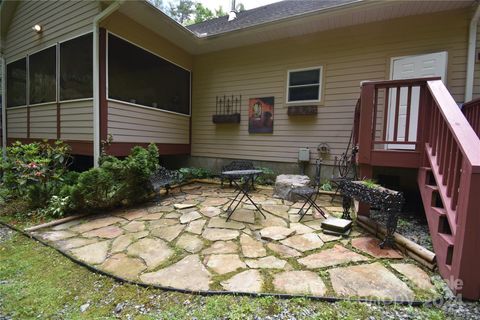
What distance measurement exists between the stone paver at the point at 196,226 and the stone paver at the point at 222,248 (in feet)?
1.28

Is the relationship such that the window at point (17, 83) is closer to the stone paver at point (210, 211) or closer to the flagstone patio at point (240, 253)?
the flagstone patio at point (240, 253)

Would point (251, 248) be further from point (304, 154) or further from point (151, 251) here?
point (304, 154)

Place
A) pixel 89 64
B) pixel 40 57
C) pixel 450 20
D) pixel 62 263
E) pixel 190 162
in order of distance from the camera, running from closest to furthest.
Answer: pixel 62 263, pixel 450 20, pixel 89 64, pixel 40 57, pixel 190 162

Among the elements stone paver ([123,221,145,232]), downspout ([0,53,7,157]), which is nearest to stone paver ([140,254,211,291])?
stone paver ([123,221,145,232])

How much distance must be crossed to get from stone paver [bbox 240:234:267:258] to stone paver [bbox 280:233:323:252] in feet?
0.89

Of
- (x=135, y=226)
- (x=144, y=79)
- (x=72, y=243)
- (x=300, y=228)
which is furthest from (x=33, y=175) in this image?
(x=300, y=228)

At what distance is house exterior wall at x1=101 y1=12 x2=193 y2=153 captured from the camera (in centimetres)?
451

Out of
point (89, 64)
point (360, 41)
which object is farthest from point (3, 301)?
point (360, 41)

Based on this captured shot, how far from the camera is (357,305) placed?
1526 mm

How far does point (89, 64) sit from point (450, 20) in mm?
6420

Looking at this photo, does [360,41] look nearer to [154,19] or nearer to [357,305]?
[154,19]

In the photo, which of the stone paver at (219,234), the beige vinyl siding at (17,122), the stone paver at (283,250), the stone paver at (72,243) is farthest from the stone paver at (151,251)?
the beige vinyl siding at (17,122)

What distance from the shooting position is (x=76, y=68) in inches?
187

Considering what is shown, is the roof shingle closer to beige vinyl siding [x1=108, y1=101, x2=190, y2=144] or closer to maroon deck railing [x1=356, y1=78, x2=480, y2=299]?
beige vinyl siding [x1=108, y1=101, x2=190, y2=144]
